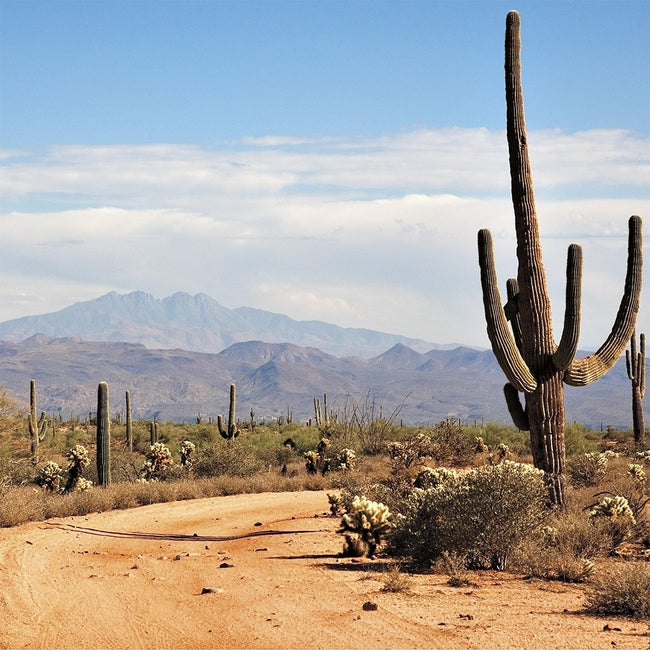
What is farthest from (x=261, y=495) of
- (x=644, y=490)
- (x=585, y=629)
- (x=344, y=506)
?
(x=585, y=629)

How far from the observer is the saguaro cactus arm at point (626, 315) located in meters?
14.9

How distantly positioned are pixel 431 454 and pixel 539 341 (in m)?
11.5

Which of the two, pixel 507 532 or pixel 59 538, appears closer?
pixel 507 532

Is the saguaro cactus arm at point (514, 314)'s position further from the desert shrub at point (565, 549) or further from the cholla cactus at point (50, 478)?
the cholla cactus at point (50, 478)

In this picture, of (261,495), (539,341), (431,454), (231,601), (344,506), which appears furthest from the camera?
(431,454)

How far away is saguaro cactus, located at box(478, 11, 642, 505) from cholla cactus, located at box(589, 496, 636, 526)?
36.2 inches

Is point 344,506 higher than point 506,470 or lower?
lower

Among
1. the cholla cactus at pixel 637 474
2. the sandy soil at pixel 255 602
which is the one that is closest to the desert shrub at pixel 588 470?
the cholla cactus at pixel 637 474

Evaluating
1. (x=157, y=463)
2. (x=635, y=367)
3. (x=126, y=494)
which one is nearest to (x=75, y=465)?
(x=126, y=494)

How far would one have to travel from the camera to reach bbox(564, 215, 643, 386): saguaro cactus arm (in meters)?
14.9

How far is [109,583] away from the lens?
10.6m

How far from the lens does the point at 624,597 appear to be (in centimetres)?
859

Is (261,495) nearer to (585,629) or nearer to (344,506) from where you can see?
(344,506)

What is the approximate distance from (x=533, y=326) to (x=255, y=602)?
678 centimetres
